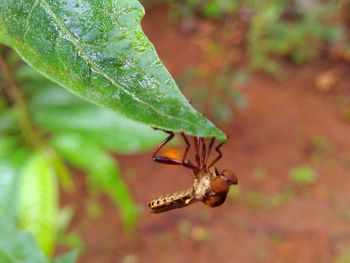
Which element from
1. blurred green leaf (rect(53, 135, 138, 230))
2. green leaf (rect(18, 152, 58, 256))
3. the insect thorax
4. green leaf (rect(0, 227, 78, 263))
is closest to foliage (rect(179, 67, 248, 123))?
blurred green leaf (rect(53, 135, 138, 230))

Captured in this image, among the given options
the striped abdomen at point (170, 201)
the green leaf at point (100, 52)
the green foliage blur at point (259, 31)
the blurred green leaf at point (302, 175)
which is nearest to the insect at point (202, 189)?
the striped abdomen at point (170, 201)

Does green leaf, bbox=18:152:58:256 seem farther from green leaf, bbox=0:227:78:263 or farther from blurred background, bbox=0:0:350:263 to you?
green leaf, bbox=0:227:78:263

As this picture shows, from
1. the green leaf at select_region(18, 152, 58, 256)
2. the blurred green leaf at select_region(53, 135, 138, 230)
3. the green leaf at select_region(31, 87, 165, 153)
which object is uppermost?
the green leaf at select_region(31, 87, 165, 153)

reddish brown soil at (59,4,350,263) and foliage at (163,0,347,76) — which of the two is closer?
reddish brown soil at (59,4,350,263)

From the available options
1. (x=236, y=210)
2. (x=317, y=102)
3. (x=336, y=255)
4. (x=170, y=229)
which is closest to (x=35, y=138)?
(x=170, y=229)

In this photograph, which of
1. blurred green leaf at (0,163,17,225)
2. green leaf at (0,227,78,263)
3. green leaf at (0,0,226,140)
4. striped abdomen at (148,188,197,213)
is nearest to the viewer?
green leaf at (0,0,226,140)

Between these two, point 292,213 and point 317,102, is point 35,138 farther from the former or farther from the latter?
point 317,102
